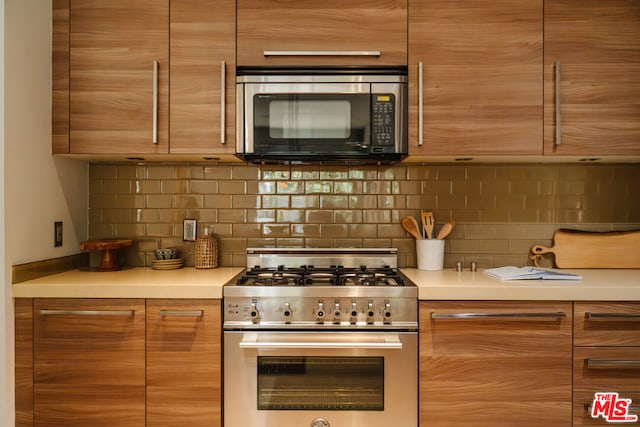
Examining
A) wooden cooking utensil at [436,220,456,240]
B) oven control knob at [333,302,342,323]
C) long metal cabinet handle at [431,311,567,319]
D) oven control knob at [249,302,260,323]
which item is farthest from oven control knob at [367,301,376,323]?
wooden cooking utensil at [436,220,456,240]

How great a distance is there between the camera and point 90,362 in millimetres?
1845

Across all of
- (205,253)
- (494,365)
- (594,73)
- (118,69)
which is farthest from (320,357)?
(594,73)

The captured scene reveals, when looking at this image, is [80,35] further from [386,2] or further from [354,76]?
[386,2]

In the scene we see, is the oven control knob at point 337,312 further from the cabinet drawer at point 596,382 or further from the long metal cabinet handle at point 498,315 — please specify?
the cabinet drawer at point 596,382

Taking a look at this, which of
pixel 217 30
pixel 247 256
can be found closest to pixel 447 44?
pixel 217 30

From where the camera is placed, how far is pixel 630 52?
205 cm

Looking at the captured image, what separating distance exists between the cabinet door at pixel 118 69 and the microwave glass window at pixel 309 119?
53 centimetres

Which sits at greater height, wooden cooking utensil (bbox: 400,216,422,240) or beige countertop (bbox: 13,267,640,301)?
wooden cooking utensil (bbox: 400,216,422,240)

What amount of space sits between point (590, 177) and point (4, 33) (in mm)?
2883

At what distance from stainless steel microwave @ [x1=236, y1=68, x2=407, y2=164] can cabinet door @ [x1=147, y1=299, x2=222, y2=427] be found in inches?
30.6

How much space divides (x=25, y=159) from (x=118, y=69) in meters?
0.57

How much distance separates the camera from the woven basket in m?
2.35

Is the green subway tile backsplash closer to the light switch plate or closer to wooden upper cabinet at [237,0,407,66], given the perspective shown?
the light switch plate

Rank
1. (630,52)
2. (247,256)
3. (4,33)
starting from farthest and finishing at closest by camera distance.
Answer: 1. (247,256)
2. (630,52)
3. (4,33)
